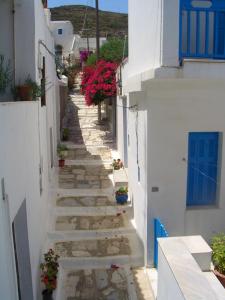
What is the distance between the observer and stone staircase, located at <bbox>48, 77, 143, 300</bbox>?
7617 millimetres

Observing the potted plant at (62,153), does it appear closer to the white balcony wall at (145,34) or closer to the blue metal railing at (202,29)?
the white balcony wall at (145,34)

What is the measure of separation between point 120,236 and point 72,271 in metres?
1.66

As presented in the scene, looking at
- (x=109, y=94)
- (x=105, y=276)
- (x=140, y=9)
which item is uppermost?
(x=140, y=9)

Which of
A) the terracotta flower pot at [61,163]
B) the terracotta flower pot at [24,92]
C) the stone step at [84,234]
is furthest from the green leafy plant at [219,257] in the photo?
the terracotta flower pot at [61,163]

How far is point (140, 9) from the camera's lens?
819cm

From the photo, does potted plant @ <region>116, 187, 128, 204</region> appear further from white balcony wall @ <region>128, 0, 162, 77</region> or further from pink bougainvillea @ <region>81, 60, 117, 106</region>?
pink bougainvillea @ <region>81, 60, 117, 106</region>

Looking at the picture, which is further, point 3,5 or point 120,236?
point 120,236

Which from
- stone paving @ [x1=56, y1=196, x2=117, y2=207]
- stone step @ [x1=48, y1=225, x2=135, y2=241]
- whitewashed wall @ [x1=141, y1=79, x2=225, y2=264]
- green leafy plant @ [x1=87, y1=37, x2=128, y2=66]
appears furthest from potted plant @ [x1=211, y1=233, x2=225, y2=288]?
green leafy plant @ [x1=87, y1=37, x2=128, y2=66]

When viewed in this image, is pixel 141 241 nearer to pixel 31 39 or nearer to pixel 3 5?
pixel 31 39

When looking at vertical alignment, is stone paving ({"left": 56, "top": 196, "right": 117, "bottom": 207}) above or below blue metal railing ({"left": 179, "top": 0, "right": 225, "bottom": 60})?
below

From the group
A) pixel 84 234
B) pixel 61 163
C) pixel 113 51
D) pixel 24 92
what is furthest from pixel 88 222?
pixel 113 51

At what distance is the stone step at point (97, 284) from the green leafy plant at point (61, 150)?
23.3 feet

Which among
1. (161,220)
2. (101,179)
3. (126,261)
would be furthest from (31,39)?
Answer: (101,179)

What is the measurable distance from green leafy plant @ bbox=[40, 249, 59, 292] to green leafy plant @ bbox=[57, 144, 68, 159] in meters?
7.33
